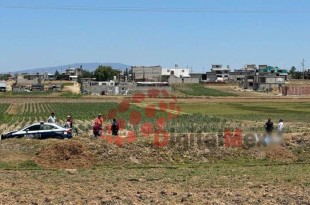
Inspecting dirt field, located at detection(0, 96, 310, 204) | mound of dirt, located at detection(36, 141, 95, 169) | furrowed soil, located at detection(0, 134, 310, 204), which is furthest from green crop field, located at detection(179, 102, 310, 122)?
mound of dirt, located at detection(36, 141, 95, 169)

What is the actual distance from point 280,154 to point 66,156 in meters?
12.2

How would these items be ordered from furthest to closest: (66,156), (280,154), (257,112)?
(257,112), (280,154), (66,156)

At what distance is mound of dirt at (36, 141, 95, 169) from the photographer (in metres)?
26.2

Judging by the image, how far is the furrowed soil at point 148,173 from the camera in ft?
49.9

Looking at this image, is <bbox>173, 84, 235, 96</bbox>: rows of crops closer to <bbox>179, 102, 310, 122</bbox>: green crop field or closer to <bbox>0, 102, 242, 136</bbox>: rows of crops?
<bbox>179, 102, 310, 122</bbox>: green crop field

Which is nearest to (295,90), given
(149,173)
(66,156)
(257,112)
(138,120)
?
(257,112)

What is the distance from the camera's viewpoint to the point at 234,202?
47.6 ft

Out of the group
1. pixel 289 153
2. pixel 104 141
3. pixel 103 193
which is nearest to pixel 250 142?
pixel 289 153

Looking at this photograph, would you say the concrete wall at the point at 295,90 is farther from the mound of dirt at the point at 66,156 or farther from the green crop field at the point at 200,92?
the mound of dirt at the point at 66,156

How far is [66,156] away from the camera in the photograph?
1054 inches

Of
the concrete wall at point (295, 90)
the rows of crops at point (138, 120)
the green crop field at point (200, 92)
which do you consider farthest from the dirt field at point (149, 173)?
the concrete wall at point (295, 90)

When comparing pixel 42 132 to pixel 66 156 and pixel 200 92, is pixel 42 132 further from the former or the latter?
pixel 200 92

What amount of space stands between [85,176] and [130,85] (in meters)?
134

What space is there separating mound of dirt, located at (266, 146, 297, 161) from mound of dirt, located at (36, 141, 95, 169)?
10.2 metres
